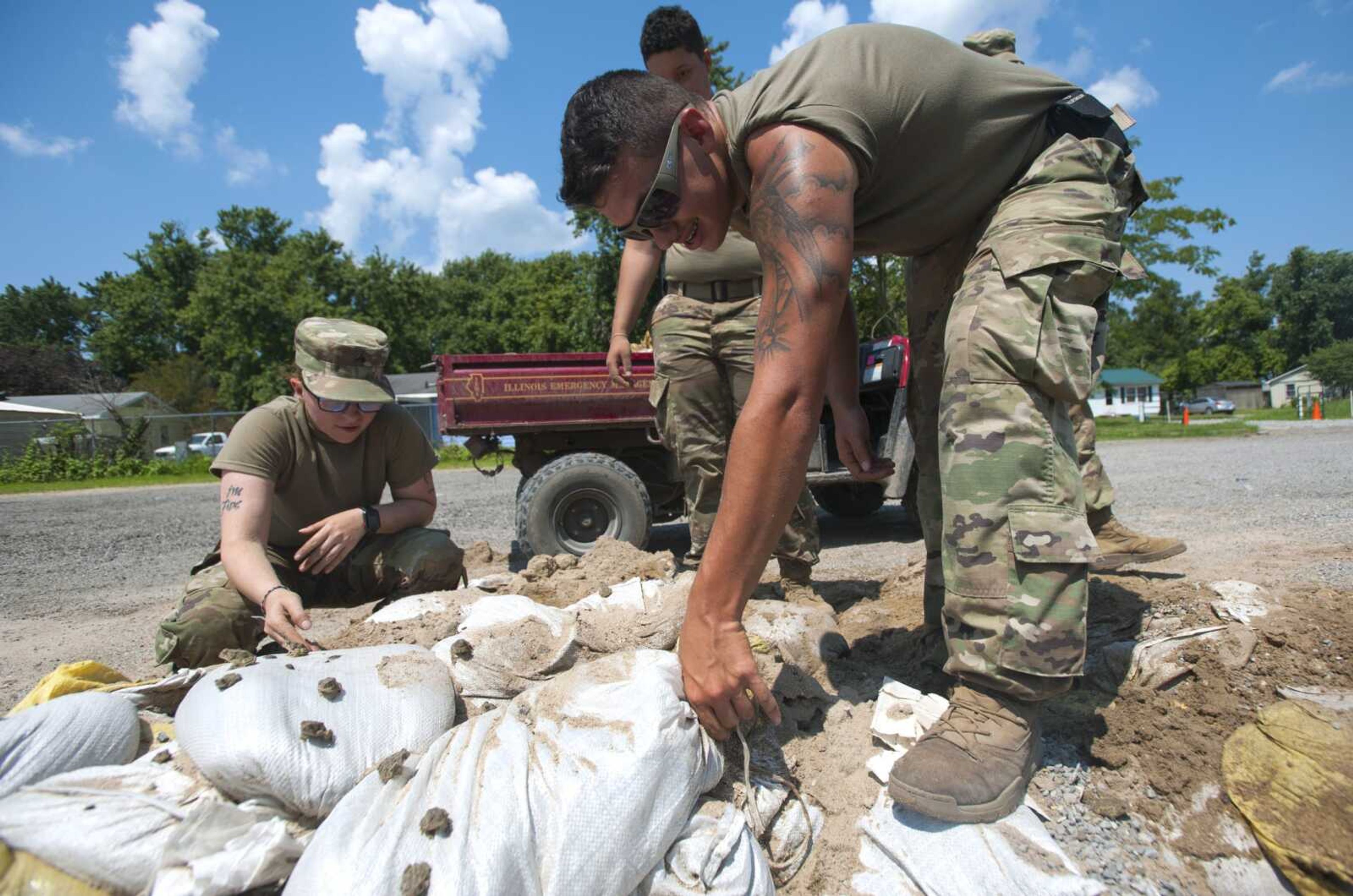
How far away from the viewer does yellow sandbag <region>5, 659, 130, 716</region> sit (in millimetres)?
1855

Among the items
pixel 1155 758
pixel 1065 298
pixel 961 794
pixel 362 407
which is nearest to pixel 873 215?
pixel 1065 298

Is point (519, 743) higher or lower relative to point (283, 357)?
lower

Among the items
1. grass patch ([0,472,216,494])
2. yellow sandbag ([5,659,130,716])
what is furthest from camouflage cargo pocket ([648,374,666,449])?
grass patch ([0,472,216,494])

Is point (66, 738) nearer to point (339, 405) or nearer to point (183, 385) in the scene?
point (339, 405)

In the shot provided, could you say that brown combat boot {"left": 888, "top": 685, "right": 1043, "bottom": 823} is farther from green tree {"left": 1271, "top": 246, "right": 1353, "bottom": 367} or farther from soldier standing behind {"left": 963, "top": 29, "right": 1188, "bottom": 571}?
green tree {"left": 1271, "top": 246, "right": 1353, "bottom": 367}

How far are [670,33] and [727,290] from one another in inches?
47.3

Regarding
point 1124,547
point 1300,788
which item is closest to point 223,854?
point 1300,788

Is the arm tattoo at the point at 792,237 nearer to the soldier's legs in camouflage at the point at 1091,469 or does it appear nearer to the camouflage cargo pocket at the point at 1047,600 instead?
the camouflage cargo pocket at the point at 1047,600

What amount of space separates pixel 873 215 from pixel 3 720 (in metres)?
2.17

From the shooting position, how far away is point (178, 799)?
1438 mm

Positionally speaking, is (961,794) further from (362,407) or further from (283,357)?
(283,357)

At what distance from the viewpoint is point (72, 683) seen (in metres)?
1.91

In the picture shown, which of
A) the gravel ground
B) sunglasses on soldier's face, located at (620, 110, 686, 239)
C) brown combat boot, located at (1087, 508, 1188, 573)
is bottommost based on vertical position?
the gravel ground

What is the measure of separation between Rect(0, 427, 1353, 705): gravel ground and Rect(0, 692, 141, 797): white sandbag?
5.80ft
